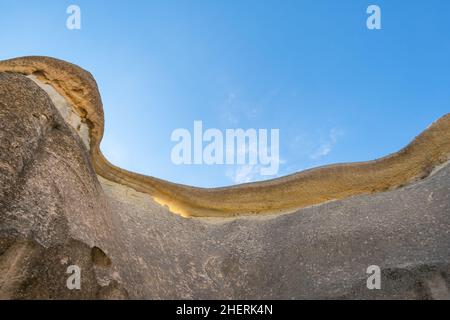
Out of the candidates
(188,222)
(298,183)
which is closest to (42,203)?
(188,222)

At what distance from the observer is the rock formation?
514cm

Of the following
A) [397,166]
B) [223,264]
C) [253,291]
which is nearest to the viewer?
[253,291]

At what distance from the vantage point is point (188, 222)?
8695mm

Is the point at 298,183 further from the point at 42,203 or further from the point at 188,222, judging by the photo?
the point at 42,203

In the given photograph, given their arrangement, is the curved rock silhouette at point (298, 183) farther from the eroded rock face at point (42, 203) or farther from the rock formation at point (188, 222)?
the eroded rock face at point (42, 203)

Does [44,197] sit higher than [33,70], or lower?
lower

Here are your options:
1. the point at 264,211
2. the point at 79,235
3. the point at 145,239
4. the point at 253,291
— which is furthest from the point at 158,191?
the point at 79,235

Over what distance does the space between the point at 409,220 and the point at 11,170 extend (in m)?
5.24

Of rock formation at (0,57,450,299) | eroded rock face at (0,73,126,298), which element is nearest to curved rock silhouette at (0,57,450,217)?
rock formation at (0,57,450,299)

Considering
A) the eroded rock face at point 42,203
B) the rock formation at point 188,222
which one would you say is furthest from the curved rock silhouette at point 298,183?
the eroded rock face at point 42,203

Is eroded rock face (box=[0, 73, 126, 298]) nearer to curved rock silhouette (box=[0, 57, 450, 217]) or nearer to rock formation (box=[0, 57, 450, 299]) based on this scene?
rock formation (box=[0, 57, 450, 299])

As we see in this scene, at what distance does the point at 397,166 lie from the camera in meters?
9.58
